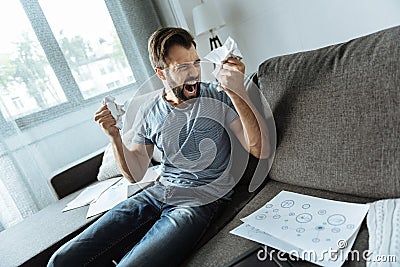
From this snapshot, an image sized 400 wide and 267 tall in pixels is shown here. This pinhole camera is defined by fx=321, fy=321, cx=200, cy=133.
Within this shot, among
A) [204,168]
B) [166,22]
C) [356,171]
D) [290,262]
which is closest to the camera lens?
[290,262]

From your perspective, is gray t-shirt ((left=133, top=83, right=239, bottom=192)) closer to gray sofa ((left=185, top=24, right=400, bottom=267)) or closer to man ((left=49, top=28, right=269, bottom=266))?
man ((left=49, top=28, right=269, bottom=266))

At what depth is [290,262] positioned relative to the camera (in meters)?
0.73

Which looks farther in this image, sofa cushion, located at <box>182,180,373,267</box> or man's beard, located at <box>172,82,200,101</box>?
man's beard, located at <box>172,82,200,101</box>

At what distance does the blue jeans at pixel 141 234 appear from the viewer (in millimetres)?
889

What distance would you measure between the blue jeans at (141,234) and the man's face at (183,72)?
396mm

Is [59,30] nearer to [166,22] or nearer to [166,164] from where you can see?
[166,22]

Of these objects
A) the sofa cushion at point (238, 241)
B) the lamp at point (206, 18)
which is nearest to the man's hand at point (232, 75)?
the sofa cushion at point (238, 241)

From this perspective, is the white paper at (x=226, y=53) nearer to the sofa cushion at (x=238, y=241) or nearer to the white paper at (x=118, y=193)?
the sofa cushion at (x=238, y=241)

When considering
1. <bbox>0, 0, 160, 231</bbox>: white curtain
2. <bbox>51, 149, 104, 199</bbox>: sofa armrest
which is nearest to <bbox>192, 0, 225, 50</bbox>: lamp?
<bbox>0, 0, 160, 231</bbox>: white curtain

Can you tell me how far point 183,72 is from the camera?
3.63 feet

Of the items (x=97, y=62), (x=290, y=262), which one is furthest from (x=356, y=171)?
(x=97, y=62)

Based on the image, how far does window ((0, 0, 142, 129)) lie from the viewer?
6.10 ft

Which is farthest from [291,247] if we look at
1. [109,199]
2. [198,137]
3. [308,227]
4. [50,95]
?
[50,95]

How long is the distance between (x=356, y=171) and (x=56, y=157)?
5.77 ft
